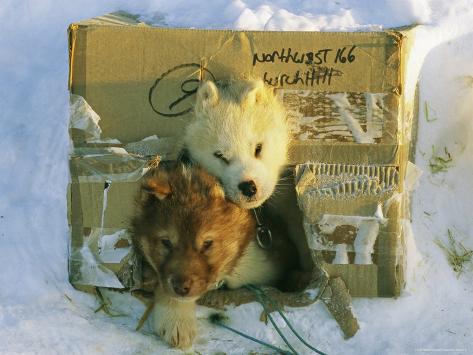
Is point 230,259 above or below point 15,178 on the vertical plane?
below

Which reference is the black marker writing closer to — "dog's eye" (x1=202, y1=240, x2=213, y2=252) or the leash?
"dog's eye" (x1=202, y1=240, x2=213, y2=252)

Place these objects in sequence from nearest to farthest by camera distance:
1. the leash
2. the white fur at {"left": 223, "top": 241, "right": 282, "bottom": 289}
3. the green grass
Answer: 1. the leash
2. the white fur at {"left": 223, "top": 241, "right": 282, "bottom": 289}
3. the green grass

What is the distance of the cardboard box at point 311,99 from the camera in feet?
10.4

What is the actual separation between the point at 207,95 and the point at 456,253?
1617 mm

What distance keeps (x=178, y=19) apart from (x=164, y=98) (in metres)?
0.90

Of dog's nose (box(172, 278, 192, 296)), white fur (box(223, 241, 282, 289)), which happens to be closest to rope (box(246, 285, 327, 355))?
white fur (box(223, 241, 282, 289))

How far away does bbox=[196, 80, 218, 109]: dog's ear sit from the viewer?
123 inches

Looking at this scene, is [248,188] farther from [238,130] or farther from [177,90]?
[177,90]

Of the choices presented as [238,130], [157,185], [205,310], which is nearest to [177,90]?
[238,130]

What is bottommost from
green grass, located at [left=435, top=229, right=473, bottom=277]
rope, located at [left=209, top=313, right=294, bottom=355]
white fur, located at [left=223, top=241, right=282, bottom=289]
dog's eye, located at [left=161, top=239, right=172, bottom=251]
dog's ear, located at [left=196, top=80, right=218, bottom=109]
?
rope, located at [left=209, top=313, right=294, bottom=355]

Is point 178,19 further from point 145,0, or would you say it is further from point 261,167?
point 261,167

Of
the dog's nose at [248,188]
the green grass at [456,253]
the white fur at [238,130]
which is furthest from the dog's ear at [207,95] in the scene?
the green grass at [456,253]

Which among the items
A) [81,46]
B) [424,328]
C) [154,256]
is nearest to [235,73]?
[81,46]

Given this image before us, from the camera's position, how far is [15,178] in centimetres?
365
